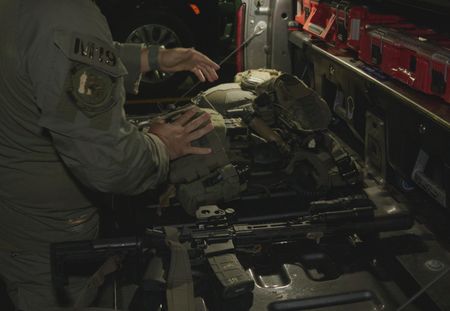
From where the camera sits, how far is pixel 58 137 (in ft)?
5.02

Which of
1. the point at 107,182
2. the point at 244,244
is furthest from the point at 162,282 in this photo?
the point at 107,182

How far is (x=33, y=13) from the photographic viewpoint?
4.94 feet

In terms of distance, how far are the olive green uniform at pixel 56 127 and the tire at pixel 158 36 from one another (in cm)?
321

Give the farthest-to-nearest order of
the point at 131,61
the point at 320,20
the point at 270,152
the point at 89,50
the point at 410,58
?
the point at 320,20 < the point at 270,152 < the point at 131,61 < the point at 410,58 < the point at 89,50

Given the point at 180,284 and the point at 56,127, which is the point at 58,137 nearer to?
the point at 56,127

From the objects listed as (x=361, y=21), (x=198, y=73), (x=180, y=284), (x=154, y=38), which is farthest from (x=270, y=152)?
(x=154, y=38)

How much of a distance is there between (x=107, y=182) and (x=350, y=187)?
1.33 m

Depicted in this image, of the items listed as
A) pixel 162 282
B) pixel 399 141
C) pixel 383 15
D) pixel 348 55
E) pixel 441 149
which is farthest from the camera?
pixel 348 55

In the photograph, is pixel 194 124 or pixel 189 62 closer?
pixel 194 124

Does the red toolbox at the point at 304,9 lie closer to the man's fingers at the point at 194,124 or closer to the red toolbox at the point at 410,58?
the red toolbox at the point at 410,58

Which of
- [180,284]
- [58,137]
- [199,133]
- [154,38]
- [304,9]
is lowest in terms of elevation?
[180,284]

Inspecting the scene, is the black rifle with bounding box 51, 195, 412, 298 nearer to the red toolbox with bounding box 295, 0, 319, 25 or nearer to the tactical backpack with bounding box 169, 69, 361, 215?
the tactical backpack with bounding box 169, 69, 361, 215

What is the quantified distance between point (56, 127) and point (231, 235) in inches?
30.3

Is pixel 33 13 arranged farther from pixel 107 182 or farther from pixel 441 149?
pixel 441 149
